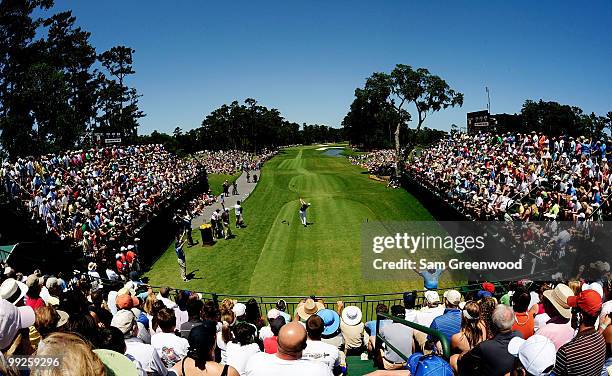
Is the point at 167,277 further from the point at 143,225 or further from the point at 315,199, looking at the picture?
the point at 315,199

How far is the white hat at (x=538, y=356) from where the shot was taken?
395 centimetres

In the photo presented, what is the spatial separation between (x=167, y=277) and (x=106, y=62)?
178 ft

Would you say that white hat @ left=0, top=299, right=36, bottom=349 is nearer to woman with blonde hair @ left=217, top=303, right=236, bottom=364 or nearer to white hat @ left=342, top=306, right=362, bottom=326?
woman with blonde hair @ left=217, top=303, right=236, bottom=364

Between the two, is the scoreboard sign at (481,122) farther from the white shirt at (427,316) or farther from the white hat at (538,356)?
the white hat at (538,356)

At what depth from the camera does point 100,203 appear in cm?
2033

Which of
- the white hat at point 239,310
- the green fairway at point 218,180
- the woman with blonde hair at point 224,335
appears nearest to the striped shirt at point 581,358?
the woman with blonde hair at point 224,335

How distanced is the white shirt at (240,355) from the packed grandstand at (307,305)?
0.05ft

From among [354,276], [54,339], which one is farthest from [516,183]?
[54,339]

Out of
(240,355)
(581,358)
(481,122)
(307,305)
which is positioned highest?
(481,122)

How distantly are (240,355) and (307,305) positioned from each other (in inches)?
124

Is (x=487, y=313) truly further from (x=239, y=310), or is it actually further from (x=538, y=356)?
(x=239, y=310)

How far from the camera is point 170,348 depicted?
532 centimetres

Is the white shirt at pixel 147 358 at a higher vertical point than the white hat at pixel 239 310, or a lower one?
higher

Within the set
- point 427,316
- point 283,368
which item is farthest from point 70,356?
point 427,316
